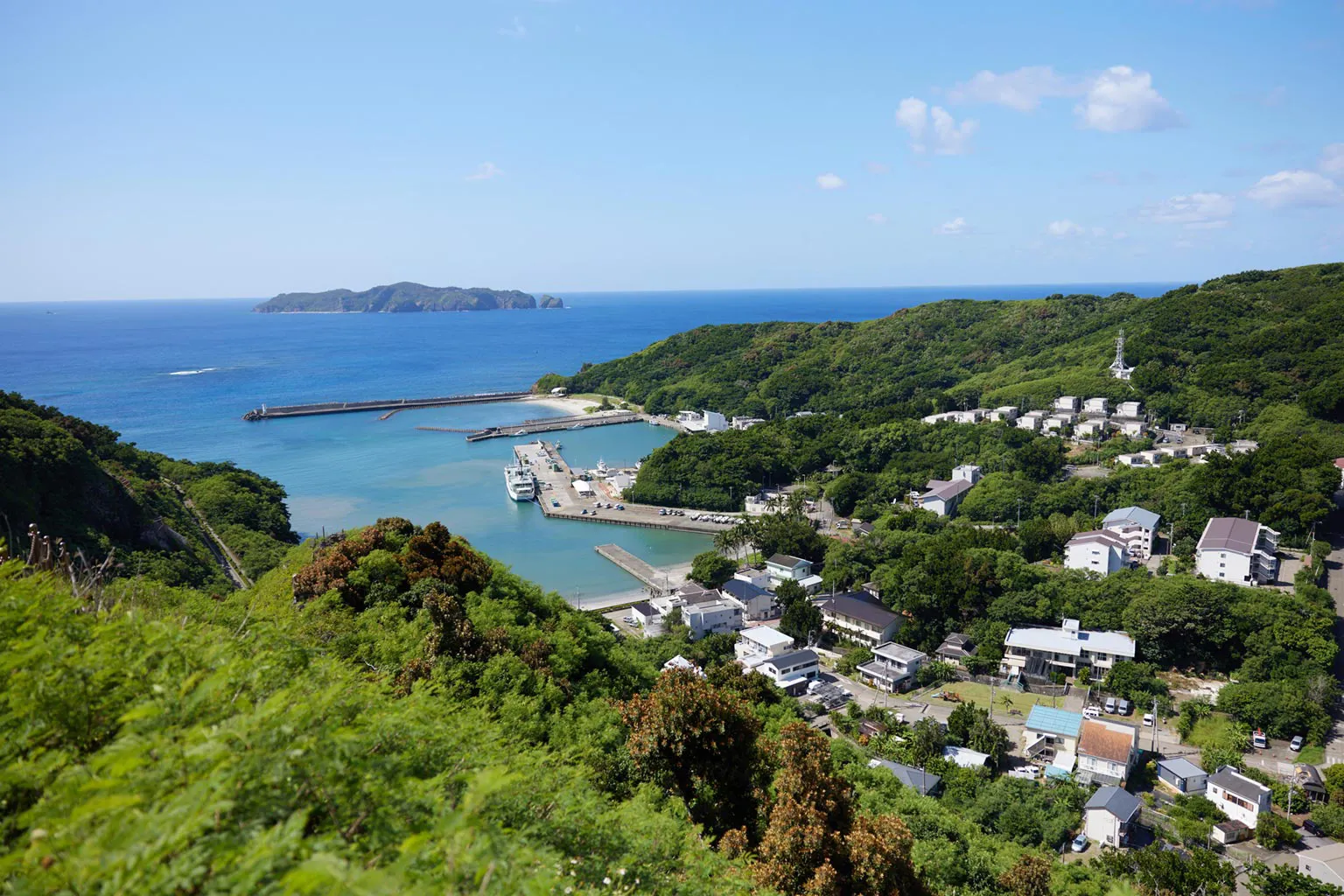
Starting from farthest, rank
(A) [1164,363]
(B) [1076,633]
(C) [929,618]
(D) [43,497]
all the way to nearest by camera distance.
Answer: (A) [1164,363], (C) [929,618], (B) [1076,633], (D) [43,497]

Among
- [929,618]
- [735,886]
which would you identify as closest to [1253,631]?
[929,618]

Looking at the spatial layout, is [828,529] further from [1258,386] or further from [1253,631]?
[1258,386]

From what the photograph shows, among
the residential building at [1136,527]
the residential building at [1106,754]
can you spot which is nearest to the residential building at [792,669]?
the residential building at [1106,754]

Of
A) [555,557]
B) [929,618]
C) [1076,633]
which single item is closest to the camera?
[1076,633]

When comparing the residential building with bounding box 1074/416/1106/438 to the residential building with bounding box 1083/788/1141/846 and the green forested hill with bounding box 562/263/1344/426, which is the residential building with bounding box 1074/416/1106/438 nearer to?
the green forested hill with bounding box 562/263/1344/426

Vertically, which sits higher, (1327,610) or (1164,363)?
(1164,363)

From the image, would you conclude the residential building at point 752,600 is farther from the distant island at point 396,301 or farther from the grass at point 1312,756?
the distant island at point 396,301

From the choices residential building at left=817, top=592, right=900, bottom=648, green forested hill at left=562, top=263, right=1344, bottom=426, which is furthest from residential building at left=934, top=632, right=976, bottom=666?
green forested hill at left=562, top=263, right=1344, bottom=426
